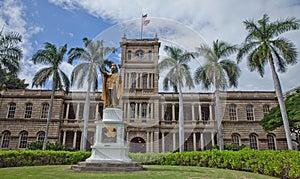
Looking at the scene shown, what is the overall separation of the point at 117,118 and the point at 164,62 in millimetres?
10746

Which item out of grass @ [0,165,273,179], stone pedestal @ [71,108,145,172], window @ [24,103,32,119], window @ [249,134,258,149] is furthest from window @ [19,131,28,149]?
window @ [249,134,258,149]

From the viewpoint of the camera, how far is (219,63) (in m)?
19.6

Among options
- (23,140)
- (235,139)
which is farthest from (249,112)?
(23,140)

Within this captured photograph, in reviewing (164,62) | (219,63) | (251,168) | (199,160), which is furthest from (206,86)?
(251,168)

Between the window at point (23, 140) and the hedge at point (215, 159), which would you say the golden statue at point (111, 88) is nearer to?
the hedge at point (215, 159)

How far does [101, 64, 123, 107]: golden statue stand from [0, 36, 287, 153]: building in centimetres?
1651

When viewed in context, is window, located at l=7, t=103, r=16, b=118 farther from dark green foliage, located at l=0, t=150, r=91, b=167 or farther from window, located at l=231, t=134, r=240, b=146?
window, located at l=231, t=134, r=240, b=146

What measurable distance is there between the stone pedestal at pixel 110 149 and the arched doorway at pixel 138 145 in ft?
58.5

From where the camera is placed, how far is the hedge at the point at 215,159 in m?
8.81

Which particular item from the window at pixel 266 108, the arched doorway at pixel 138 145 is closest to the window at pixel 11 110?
the arched doorway at pixel 138 145

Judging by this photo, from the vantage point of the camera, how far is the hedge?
8806mm

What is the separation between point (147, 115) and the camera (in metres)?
27.7

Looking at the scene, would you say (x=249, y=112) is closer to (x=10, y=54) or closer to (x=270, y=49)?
(x=270, y=49)

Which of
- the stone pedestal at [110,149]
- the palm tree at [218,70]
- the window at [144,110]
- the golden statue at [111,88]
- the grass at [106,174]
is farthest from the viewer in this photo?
the window at [144,110]
